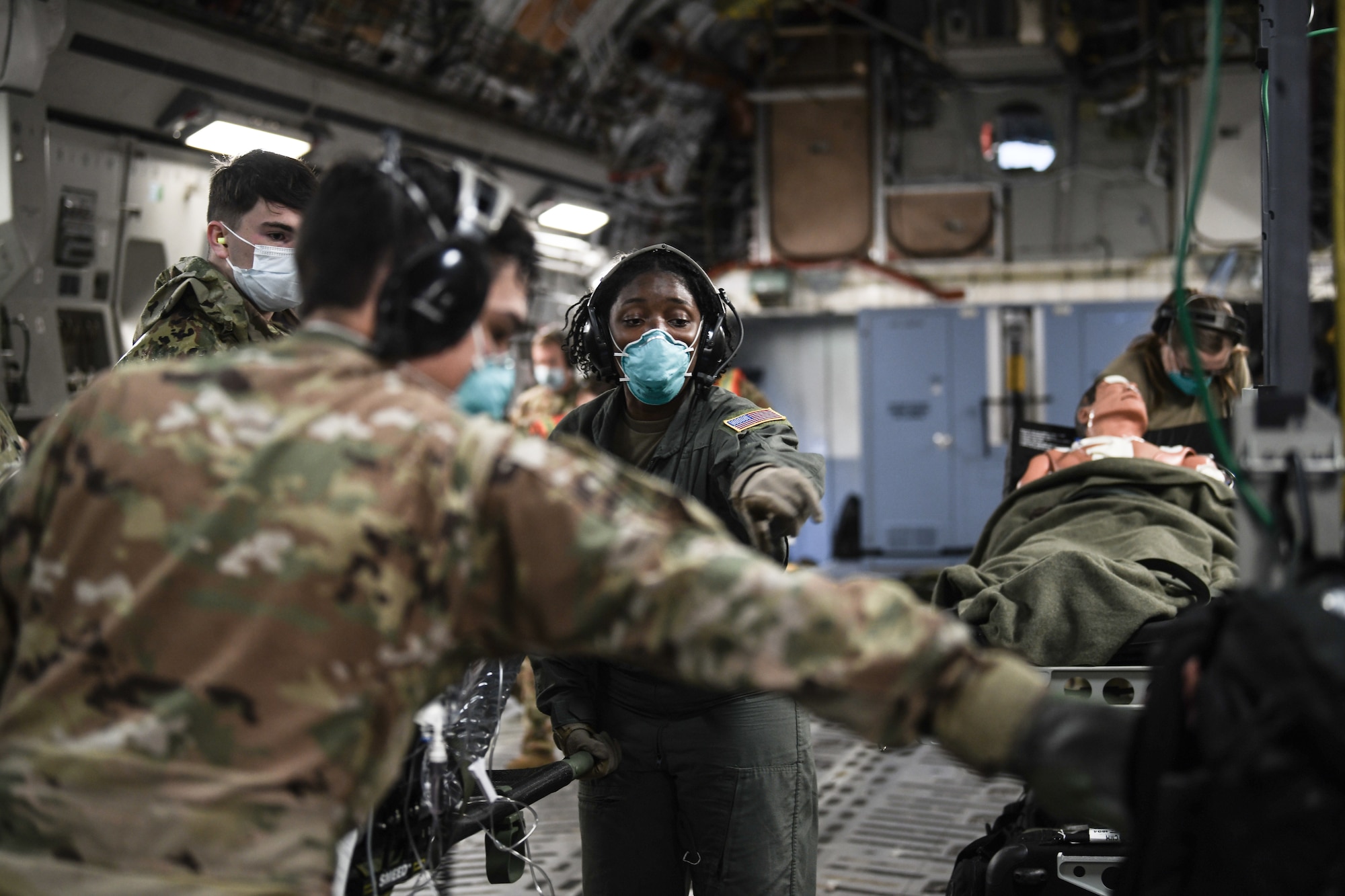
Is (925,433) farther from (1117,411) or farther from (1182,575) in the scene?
(1182,575)

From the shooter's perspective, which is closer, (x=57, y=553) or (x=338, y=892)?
(x=57, y=553)

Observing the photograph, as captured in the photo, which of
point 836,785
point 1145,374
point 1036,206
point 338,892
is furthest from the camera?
point 1036,206

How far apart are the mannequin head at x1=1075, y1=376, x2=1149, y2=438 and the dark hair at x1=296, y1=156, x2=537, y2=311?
2940 mm

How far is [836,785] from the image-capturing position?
5.29 metres

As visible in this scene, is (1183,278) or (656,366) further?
(656,366)

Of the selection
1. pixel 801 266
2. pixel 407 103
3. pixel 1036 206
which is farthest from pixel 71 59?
pixel 1036 206

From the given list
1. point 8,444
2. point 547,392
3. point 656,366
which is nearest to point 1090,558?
point 656,366

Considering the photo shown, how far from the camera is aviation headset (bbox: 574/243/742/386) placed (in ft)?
8.82

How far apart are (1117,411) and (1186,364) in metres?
0.42

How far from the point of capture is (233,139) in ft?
19.8

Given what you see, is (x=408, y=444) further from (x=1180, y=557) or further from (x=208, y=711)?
(x=1180, y=557)

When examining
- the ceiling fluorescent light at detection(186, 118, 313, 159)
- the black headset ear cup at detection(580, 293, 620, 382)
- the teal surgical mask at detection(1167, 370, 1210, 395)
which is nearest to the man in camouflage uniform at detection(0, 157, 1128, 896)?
the black headset ear cup at detection(580, 293, 620, 382)

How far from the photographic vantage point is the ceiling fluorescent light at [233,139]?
232 inches

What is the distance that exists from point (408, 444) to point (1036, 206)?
415 inches
